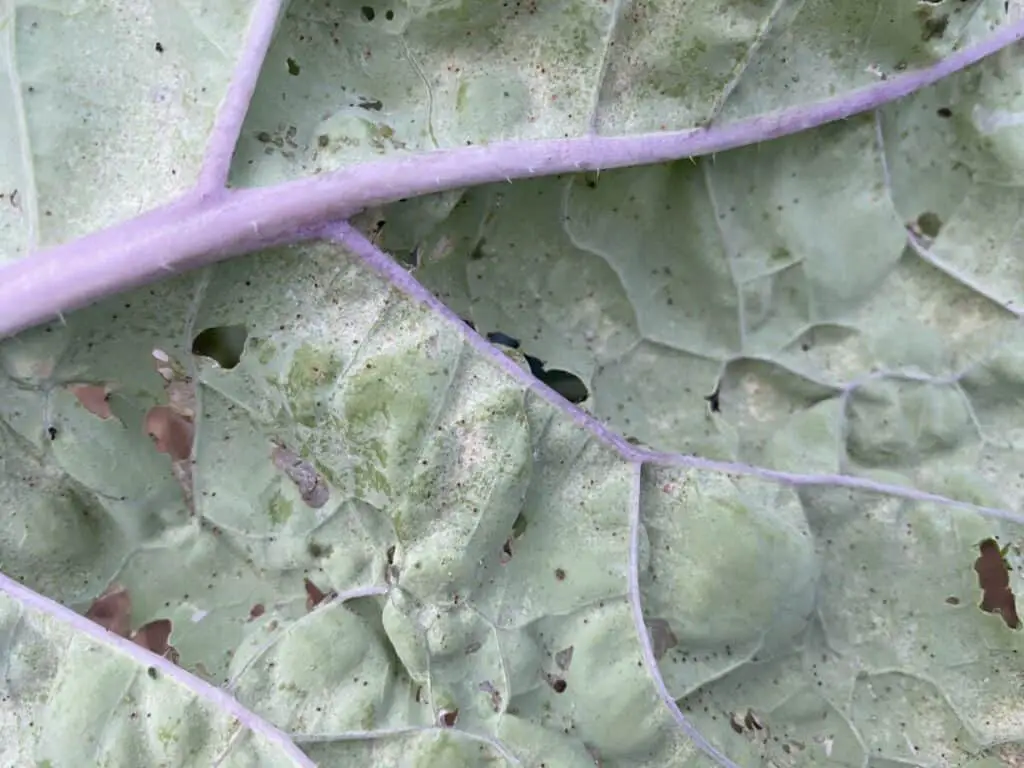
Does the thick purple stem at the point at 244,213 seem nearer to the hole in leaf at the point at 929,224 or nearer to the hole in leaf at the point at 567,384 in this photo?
the hole in leaf at the point at 567,384

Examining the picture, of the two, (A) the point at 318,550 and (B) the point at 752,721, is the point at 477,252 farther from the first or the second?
(B) the point at 752,721

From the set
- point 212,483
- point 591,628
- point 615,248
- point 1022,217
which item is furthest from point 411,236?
point 1022,217

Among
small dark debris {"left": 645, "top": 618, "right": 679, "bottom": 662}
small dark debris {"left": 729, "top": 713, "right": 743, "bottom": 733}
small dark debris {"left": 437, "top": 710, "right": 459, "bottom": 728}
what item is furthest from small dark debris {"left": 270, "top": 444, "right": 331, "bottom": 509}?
small dark debris {"left": 729, "top": 713, "right": 743, "bottom": 733}

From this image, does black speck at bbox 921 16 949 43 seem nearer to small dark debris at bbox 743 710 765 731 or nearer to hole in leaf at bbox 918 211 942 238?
hole in leaf at bbox 918 211 942 238

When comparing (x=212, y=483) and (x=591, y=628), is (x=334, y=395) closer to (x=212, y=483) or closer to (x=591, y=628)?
(x=212, y=483)

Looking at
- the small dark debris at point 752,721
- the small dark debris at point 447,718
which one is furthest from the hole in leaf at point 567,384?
A: the small dark debris at point 752,721
